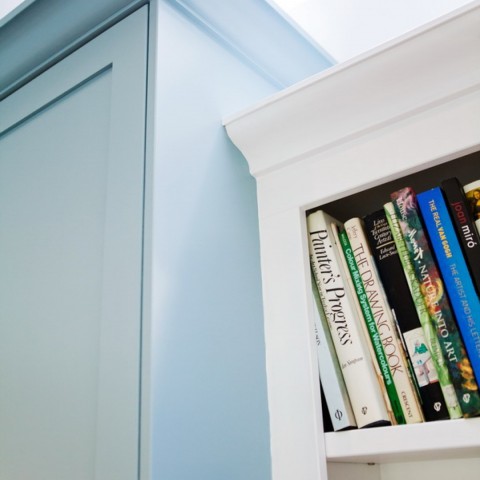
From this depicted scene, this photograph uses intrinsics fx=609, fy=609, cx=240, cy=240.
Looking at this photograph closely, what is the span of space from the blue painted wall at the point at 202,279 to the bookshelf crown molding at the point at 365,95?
0.19 ft

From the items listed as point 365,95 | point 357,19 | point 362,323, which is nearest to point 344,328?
point 362,323

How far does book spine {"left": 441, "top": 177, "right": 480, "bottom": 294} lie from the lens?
663 millimetres

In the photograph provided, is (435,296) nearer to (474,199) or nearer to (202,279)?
(474,199)

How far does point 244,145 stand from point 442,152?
0.29 metres

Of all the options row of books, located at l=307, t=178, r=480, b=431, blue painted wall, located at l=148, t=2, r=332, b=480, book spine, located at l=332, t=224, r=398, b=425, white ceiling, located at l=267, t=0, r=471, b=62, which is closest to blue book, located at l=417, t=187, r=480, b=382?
row of books, located at l=307, t=178, r=480, b=431

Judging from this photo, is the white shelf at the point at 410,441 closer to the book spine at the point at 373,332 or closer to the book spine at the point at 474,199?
the book spine at the point at 373,332

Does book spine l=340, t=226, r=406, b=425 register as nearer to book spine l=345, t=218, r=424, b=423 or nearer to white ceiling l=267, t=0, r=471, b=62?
book spine l=345, t=218, r=424, b=423

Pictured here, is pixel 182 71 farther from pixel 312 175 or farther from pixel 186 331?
pixel 186 331

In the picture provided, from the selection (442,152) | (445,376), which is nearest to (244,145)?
(442,152)

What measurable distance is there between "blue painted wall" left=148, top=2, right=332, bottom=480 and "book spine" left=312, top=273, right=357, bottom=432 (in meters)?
0.08

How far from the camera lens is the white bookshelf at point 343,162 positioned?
2.31ft

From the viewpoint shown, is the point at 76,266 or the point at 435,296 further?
the point at 76,266

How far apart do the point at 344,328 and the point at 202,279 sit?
19 cm

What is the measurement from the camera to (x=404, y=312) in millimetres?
708
